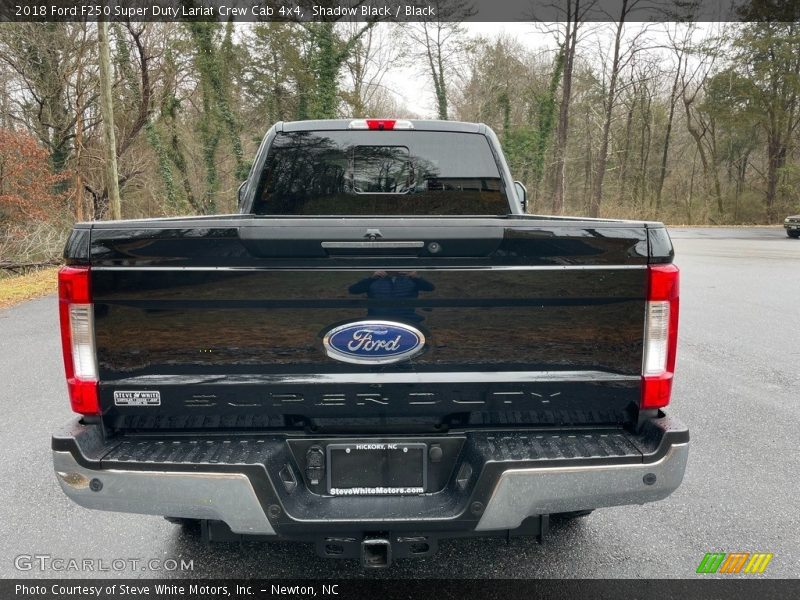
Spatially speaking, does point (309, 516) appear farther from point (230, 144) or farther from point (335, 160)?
point (230, 144)

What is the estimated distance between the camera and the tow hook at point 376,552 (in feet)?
6.59

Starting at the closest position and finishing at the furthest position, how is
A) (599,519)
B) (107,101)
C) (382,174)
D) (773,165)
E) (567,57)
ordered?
1. (599,519)
2. (382,174)
3. (107,101)
4. (567,57)
5. (773,165)

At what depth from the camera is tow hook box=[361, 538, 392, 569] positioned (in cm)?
201

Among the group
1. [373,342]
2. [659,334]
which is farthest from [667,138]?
[373,342]

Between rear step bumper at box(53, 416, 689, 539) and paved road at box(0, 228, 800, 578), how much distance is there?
31.1 inches

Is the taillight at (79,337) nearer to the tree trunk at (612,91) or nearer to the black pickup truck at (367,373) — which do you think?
the black pickup truck at (367,373)

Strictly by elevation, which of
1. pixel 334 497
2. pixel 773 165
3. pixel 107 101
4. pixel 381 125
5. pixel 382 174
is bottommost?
pixel 334 497

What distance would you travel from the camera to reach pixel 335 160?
12.4 ft

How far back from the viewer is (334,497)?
2.12 meters

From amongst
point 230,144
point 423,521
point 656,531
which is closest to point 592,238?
point 423,521

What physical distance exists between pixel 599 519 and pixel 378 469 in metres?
1.66

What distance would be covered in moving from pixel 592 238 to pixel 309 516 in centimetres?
144

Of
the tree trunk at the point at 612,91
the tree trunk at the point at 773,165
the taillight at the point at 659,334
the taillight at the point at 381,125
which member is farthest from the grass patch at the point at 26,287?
the tree trunk at the point at 773,165

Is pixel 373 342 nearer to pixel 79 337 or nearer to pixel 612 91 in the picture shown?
pixel 79 337
